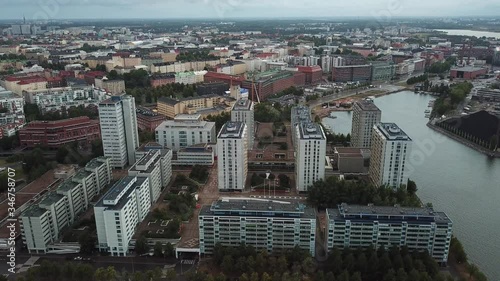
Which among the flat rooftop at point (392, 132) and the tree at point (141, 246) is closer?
the tree at point (141, 246)

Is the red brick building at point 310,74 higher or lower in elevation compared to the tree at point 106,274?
higher

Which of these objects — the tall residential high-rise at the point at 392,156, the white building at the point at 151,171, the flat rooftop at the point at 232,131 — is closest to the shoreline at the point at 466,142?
the tall residential high-rise at the point at 392,156

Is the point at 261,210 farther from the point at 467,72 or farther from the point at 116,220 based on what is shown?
the point at 467,72

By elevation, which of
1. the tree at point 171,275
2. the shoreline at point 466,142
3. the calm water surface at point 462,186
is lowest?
the calm water surface at point 462,186

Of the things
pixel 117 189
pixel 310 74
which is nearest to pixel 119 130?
pixel 117 189

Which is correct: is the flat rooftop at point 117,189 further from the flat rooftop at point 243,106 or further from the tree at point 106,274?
the flat rooftop at point 243,106

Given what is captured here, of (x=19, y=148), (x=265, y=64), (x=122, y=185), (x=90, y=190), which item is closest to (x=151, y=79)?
(x=265, y=64)
